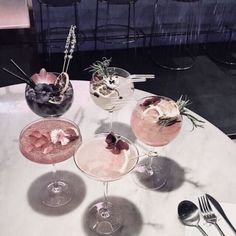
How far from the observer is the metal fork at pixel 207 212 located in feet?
3.86

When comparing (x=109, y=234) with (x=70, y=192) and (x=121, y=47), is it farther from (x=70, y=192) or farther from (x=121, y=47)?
(x=121, y=47)

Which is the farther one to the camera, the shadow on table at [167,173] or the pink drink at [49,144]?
the shadow on table at [167,173]

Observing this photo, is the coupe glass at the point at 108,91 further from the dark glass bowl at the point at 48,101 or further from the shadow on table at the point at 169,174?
the shadow on table at the point at 169,174

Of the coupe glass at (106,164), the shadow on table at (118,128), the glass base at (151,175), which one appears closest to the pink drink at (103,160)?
the coupe glass at (106,164)

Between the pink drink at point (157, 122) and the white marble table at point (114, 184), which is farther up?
the pink drink at point (157, 122)

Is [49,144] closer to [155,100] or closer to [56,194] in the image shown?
[56,194]

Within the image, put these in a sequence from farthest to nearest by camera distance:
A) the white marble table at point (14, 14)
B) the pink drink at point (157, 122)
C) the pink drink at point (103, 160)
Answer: the white marble table at point (14, 14), the pink drink at point (157, 122), the pink drink at point (103, 160)

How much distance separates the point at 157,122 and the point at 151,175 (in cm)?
25

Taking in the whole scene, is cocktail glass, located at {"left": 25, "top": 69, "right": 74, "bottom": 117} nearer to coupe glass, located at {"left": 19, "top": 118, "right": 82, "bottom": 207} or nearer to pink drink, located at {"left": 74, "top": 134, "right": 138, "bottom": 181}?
coupe glass, located at {"left": 19, "top": 118, "right": 82, "bottom": 207}

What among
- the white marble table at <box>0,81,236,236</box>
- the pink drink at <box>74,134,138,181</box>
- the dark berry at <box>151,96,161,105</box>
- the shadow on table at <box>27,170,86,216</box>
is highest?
the dark berry at <box>151,96,161,105</box>

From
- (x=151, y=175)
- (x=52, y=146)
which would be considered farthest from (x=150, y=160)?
(x=52, y=146)

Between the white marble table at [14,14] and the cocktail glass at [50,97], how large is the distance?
7.49ft

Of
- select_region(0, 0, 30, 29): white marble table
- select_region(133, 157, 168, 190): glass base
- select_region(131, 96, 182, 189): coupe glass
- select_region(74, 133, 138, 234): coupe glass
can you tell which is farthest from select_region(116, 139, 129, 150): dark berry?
select_region(0, 0, 30, 29): white marble table

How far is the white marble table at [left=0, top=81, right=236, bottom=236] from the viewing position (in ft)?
3.84
